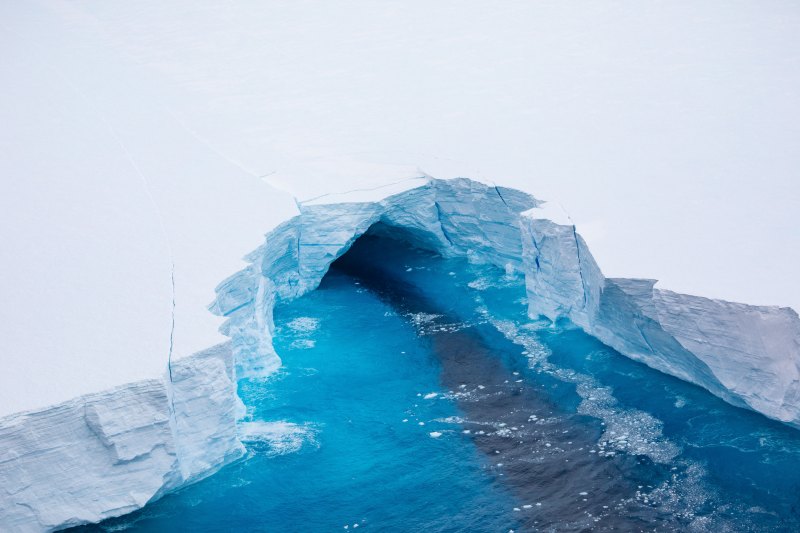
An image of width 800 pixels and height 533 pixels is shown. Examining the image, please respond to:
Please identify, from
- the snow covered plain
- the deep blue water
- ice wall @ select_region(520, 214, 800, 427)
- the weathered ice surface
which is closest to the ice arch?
ice wall @ select_region(520, 214, 800, 427)

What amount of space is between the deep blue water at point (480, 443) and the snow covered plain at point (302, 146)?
45 centimetres

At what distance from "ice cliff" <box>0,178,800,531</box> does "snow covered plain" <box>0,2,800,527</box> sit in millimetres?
33

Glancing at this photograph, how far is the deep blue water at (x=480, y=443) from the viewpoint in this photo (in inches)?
227

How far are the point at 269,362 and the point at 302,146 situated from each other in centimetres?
309


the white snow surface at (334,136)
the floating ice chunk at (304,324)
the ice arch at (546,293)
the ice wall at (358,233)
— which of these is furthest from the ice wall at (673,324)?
the floating ice chunk at (304,324)

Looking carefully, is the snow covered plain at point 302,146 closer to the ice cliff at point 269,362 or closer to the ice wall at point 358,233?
the ice cliff at point 269,362

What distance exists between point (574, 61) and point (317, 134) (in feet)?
11.9

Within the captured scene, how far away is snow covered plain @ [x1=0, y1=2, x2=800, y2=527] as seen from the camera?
6.11 meters

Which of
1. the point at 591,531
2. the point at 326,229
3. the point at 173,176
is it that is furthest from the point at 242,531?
the point at 173,176

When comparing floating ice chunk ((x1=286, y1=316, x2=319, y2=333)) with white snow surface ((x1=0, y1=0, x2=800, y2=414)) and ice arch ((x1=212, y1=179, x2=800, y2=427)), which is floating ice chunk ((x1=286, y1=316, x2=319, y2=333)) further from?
white snow surface ((x1=0, y1=0, x2=800, y2=414))

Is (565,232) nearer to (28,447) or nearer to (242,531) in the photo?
(242,531)

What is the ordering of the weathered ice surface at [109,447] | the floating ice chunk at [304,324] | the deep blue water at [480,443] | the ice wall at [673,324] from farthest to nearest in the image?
the floating ice chunk at [304,324] < the ice wall at [673,324] < the deep blue water at [480,443] < the weathered ice surface at [109,447]

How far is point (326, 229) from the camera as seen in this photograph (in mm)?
8445

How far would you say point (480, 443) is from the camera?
Answer: 21.5 ft
